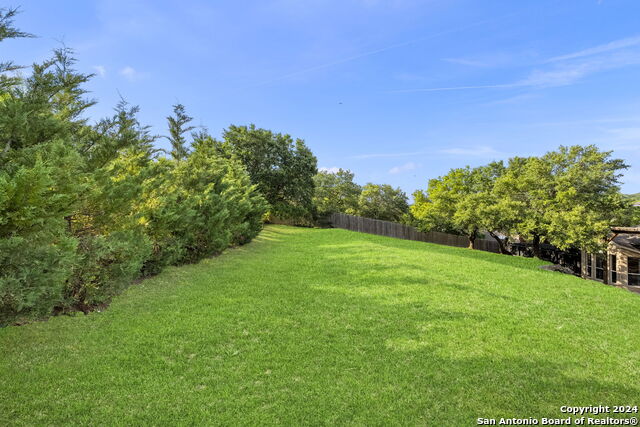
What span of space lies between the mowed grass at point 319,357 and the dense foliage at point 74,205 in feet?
2.81

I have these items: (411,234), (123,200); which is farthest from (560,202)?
(123,200)

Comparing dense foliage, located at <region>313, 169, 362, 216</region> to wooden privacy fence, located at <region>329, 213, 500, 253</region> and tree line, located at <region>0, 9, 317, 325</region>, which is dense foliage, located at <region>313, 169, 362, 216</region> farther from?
tree line, located at <region>0, 9, 317, 325</region>

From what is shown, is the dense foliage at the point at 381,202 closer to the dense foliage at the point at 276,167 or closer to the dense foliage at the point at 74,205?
the dense foliage at the point at 276,167

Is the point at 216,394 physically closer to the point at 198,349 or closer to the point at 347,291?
the point at 198,349

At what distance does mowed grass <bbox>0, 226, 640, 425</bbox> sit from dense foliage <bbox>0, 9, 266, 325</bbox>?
0.86 m

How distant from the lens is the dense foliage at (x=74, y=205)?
355cm

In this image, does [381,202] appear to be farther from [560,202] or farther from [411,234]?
[560,202]

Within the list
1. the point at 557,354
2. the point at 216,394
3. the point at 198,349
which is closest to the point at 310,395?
the point at 216,394

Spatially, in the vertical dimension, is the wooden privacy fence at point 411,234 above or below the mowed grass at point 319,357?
above

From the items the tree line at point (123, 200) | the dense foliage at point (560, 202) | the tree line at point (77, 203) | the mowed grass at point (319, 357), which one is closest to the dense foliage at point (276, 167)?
the tree line at point (123, 200)

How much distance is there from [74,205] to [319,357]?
363 cm

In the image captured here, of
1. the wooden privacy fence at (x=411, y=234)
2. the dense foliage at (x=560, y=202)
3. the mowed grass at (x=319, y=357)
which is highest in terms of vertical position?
the dense foliage at (x=560, y=202)

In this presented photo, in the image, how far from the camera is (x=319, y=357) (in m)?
4.49

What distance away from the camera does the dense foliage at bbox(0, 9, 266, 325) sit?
3.55 m
